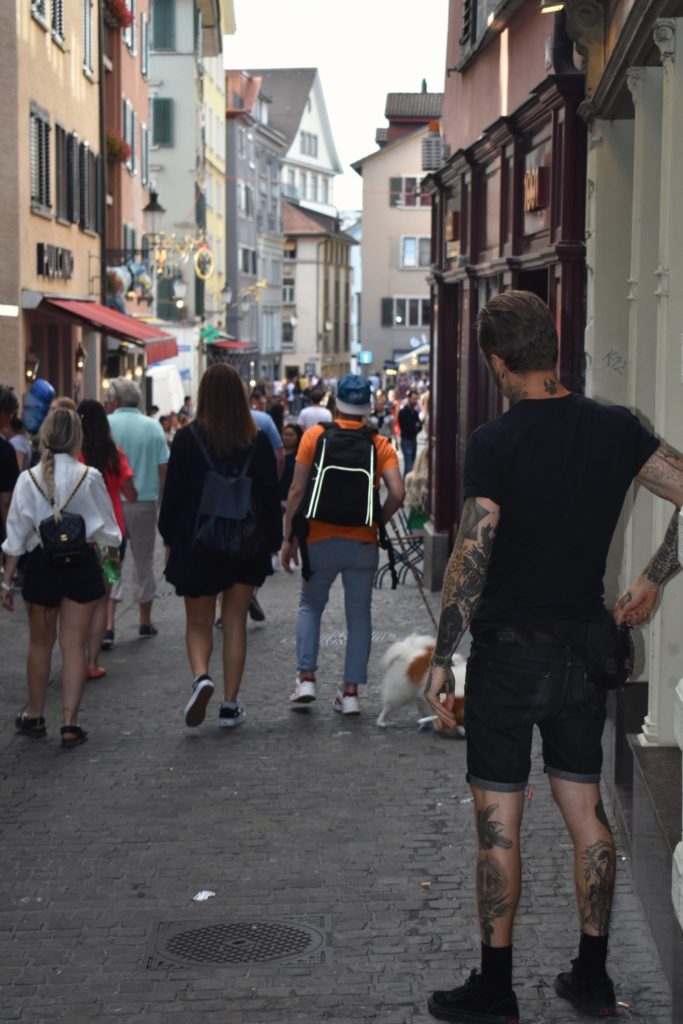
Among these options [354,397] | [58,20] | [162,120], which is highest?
[162,120]

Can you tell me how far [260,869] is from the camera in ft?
21.4

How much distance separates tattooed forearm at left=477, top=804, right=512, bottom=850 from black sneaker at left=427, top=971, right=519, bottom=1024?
15.4 inches

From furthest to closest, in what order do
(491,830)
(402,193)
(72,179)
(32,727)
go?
1. (402,193)
2. (72,179)
3. (32,727)
4. (491,830)

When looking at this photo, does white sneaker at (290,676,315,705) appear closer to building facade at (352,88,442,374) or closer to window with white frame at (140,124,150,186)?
window with white frame at (140,124,150,186)

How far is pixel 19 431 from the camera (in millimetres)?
14508

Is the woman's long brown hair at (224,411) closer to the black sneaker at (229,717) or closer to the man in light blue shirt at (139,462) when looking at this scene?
the black sneaker at (229,717)

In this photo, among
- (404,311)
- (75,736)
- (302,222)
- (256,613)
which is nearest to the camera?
(75,736)

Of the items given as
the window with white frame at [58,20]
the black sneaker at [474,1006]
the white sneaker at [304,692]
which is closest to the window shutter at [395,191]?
the window with white frame at [58,20]

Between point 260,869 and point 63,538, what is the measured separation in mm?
2622

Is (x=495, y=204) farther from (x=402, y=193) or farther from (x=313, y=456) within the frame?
(x=402, y=193)

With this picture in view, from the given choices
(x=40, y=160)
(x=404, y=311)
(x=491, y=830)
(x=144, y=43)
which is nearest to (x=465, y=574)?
(x=491, y=830)

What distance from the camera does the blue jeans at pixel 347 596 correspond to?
30.9 ft

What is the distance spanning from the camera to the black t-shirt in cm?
472

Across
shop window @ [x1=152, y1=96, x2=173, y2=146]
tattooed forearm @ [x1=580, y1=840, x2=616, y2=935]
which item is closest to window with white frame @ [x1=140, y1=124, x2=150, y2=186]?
shop window @ [x1=152, y1=96, x2=173, y2=146]
